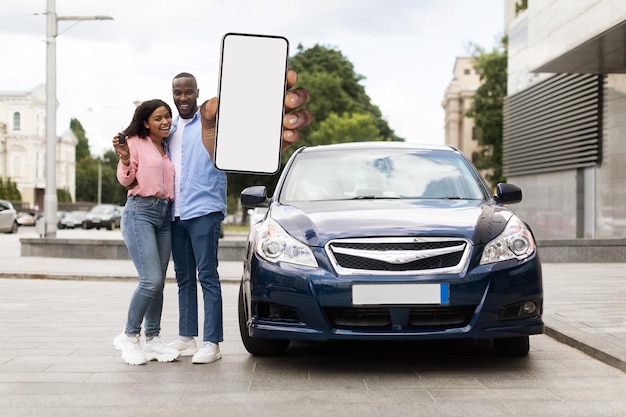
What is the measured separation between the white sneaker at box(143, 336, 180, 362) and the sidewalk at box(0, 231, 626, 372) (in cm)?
289

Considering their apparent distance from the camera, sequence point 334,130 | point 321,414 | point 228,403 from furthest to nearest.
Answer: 1. point 334,130
2. point 228,403
3. point 321,414

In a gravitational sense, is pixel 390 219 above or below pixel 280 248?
above

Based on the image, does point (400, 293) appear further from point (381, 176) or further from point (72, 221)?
point (72, 221)

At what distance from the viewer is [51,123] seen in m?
21.2

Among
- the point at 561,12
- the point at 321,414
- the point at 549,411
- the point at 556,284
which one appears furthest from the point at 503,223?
the point at 561,12

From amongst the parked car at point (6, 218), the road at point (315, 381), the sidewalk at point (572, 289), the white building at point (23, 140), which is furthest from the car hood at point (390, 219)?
the white building at point (23, 140)

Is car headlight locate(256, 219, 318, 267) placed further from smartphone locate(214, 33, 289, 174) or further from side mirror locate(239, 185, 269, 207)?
side mirror locate(239, 185, 269, 207)

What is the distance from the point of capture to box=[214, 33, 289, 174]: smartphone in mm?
5738

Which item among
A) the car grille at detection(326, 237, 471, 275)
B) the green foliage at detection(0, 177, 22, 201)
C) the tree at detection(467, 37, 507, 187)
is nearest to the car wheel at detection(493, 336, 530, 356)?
the car grille at detection(326, 237, 471, 275)

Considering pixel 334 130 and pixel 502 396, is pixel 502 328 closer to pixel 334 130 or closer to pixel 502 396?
pixel 502 396

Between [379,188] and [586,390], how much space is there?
85.0 inches

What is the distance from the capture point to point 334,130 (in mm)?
55031

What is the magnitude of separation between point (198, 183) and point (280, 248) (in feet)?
2.53

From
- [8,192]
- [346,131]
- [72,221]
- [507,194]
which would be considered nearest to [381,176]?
[507,194]
